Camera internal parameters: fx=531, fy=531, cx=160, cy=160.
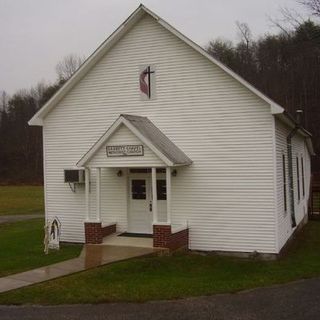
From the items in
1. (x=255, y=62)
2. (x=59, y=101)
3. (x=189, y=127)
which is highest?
(x=255, y=62)

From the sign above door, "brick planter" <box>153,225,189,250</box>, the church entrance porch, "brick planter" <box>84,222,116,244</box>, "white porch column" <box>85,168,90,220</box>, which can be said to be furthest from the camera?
"white porch column" <box>85,168,90,220</box>

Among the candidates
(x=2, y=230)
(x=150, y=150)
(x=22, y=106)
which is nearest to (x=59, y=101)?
(x=150, y=150)

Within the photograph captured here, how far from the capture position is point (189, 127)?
52.2ft

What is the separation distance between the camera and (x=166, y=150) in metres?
15.1

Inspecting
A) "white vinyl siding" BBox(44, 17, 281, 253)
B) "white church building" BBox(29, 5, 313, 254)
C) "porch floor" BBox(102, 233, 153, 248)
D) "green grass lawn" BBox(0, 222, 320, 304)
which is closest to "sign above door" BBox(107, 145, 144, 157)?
"white church building" BBox(29, 5, 313, 254)

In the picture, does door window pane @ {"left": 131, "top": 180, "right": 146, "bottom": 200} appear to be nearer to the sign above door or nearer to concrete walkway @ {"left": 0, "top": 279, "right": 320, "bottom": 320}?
the sign above door

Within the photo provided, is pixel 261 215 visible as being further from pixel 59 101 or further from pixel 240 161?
pixel 59 101

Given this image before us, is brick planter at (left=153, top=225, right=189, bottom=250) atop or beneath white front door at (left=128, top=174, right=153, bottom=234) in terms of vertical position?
beneath

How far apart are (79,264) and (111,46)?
7228 millimetres

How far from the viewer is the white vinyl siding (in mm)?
15047

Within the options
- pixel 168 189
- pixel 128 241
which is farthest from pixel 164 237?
pixel 128 241

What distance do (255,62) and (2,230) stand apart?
134 ft

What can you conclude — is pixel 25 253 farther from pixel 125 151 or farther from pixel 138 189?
pixel 125 151

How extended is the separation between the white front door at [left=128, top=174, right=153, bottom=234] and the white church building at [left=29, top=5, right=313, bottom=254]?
0.03m
